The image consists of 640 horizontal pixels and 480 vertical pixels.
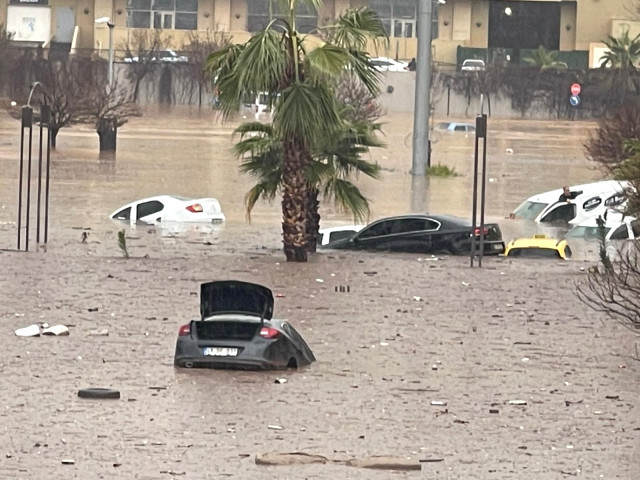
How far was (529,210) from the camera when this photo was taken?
139ft

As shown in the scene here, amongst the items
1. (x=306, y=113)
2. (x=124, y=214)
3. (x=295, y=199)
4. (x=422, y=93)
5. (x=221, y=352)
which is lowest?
(x=221, y=352)

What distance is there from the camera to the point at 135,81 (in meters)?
90.8

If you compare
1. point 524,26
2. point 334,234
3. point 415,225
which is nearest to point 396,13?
point 524,26

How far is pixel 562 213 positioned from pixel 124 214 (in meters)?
10.5

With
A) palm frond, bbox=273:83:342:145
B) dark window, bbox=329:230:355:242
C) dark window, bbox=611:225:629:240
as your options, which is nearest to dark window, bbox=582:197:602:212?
dark window, bbox=611:225:629:240

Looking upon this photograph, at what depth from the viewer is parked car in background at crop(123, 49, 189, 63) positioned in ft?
299

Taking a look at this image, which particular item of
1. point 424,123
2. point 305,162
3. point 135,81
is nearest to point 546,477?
point 305,162

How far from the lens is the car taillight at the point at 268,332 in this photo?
1639cm

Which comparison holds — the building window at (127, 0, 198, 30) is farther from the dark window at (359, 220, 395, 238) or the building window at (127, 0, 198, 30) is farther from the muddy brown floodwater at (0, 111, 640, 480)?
the dark window at (359, 220, 395, 238)

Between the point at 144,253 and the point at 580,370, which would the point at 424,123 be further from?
the point at 580,370

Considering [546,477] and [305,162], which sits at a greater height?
[305,162]

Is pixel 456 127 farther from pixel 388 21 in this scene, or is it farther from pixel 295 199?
pixel 295 199

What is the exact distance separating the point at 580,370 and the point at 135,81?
2945 inches

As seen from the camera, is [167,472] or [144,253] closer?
[167,472]
